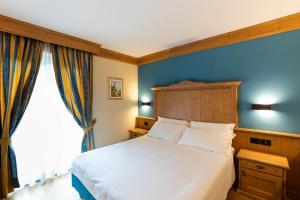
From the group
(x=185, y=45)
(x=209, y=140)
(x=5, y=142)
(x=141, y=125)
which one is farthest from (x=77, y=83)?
(x=209, y=140)

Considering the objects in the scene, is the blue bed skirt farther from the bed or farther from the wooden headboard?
the wooden headboard

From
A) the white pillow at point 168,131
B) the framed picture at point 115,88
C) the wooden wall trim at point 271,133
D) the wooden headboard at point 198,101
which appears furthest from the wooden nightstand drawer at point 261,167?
the framed picture at point 115,88

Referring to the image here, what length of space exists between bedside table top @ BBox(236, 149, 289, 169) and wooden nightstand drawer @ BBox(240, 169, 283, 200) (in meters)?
0.17

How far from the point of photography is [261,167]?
72.2 inches

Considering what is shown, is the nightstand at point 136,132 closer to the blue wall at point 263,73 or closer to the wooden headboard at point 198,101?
the wooden headboard at point 198,101

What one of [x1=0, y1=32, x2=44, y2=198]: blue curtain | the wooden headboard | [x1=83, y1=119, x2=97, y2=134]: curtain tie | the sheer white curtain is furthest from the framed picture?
[x1=0, y1=32, x2=44, y2=198]: blue curtain

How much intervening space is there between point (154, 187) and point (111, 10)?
206cm

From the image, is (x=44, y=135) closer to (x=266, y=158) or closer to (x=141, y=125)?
(x=141, y=125)

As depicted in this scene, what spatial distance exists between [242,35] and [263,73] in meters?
0.69

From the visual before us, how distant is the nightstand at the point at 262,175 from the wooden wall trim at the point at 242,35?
1.76m

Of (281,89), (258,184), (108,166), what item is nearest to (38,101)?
(108,166)

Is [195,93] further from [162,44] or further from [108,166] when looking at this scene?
[108,166]

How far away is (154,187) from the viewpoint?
129 cm

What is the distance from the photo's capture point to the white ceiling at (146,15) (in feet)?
5.48
